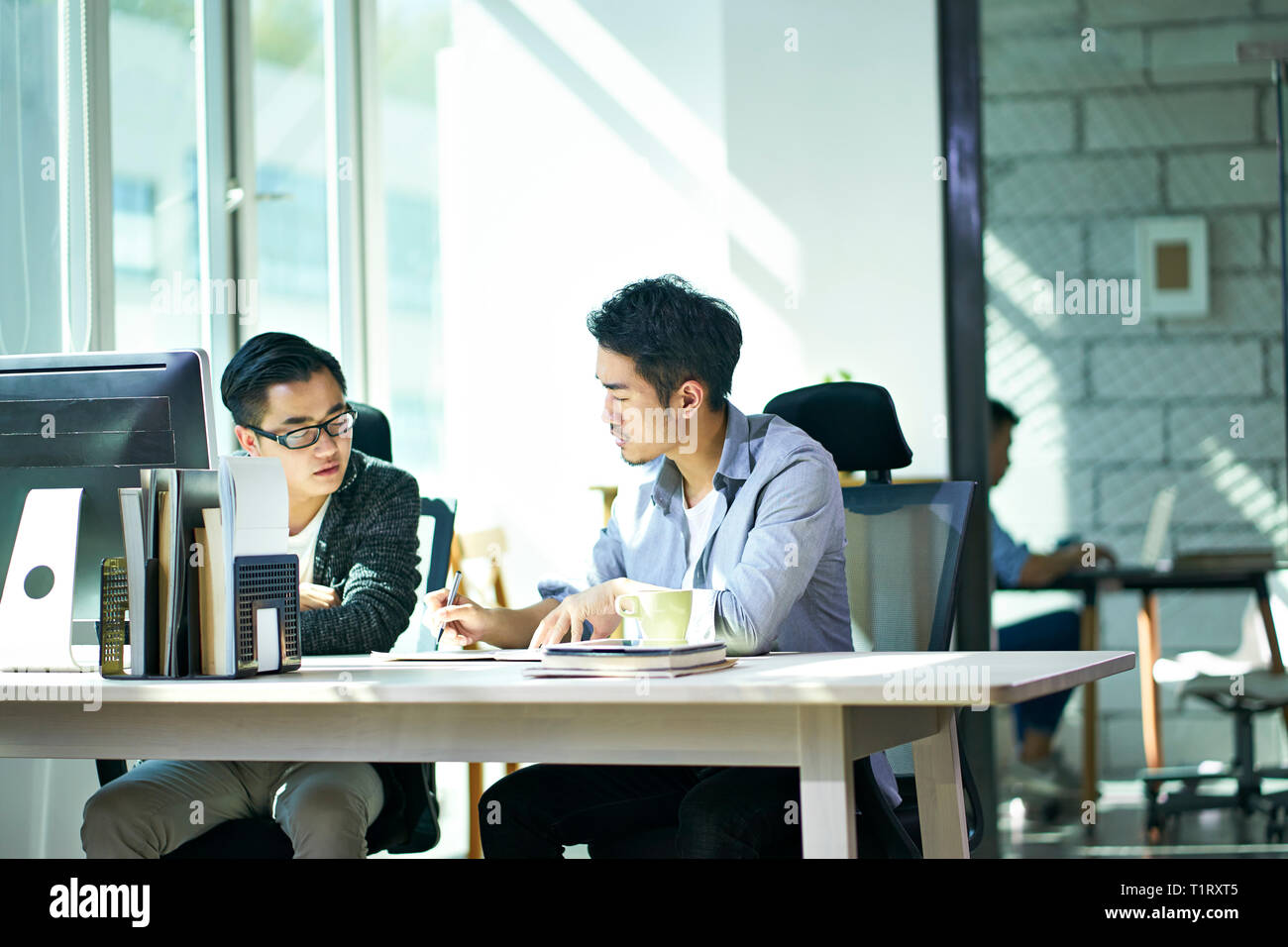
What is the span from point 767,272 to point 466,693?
2555 millimetres

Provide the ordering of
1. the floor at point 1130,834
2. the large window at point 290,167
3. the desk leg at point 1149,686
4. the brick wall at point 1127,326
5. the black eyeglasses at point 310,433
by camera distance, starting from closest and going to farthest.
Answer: the black eyeglasses at point 310,433
the large window at point 290,167
the floor at point 1130,834
the desk leg at point 1149,686
the brick wall at point 1127,326

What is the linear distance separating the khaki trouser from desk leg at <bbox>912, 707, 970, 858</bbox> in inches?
31.6

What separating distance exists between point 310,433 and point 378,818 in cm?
64

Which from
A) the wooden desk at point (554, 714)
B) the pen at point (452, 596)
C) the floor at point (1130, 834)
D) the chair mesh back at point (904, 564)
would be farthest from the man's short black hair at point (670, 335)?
the floor at point (1130, 834)

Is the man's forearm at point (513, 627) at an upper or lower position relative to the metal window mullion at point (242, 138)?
lower

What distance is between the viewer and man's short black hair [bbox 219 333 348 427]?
2.29 meters

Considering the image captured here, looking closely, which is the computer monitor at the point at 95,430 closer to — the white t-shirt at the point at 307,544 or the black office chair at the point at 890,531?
the white t-shirt at the point at 307,544

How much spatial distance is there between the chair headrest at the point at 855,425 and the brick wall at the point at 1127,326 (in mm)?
2968

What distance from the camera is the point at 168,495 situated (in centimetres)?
166

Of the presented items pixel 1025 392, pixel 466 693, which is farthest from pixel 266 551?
pixel 1025 392

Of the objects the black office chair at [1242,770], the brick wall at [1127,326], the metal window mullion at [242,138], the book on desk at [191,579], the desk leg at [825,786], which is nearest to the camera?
the desk leg at [825,786]

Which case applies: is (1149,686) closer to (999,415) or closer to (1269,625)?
(1269,625)

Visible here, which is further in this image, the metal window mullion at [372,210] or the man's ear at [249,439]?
the metal window mullion at [372,210]

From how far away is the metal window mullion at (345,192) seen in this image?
158 inches
